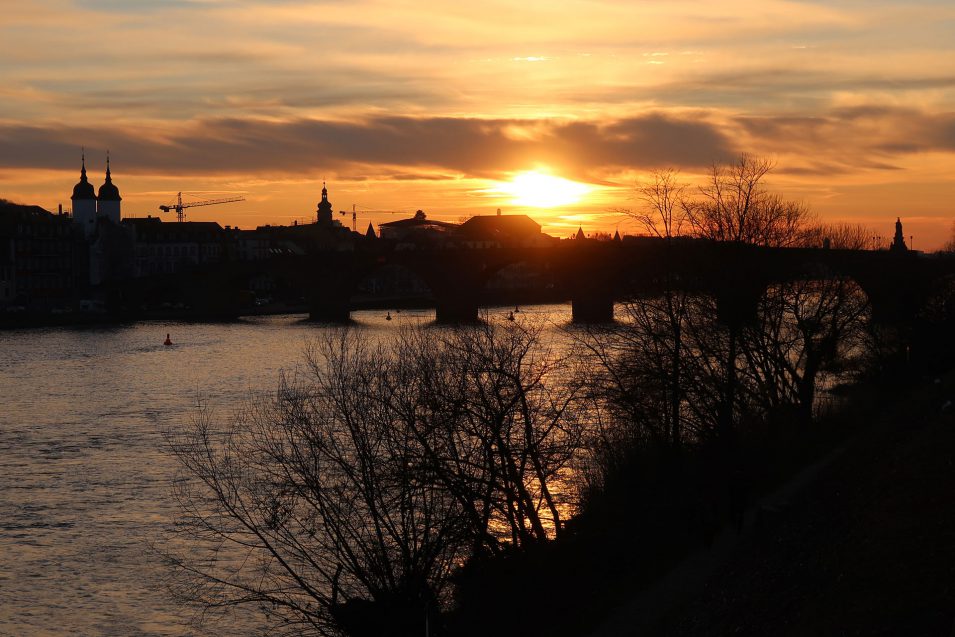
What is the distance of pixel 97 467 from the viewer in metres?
39.5

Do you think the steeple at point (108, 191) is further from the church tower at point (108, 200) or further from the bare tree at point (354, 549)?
the bare tree at point (354, 549)

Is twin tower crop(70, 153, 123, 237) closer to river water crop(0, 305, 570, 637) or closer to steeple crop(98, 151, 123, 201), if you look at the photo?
steeple crop(98, 151, 123, 201)

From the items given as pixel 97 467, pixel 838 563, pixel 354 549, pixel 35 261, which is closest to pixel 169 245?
pixel 35 261

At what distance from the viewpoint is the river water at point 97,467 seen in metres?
26.6

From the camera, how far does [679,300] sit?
3459 cm

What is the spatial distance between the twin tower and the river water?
287 ft

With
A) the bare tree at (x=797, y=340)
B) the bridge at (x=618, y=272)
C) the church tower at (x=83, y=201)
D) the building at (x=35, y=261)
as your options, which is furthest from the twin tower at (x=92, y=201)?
the bare tree at (x=797, y=340)

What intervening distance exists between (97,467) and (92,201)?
14160cm

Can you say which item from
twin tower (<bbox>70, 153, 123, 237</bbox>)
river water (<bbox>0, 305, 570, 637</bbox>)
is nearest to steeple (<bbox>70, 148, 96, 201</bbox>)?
twin tower (<bbox>70, 153, 123, 237</bbox>)

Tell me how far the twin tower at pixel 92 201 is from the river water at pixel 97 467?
3445 inches

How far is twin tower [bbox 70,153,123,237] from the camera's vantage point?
173000mm

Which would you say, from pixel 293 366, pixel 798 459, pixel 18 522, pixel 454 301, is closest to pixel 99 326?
pixel 454 301

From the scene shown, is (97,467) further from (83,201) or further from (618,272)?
(83,201)

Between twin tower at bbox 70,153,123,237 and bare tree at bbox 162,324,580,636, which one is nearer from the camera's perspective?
bare tree at bbox 162,324,580,636
